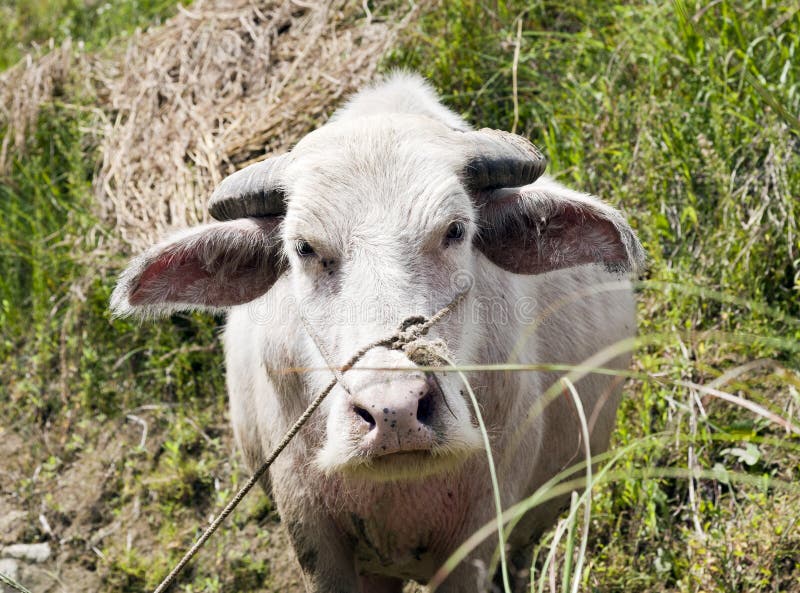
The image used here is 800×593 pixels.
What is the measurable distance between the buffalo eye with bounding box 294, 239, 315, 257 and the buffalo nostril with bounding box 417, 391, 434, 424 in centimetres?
83

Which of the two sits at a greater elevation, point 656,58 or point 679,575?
point 656,58

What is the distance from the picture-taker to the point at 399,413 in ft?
9.82

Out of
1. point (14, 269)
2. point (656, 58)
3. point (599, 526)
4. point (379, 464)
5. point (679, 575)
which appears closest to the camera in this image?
point (379, 464)

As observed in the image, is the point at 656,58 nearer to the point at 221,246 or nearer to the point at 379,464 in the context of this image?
the point at 221,246

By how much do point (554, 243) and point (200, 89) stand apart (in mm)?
4124

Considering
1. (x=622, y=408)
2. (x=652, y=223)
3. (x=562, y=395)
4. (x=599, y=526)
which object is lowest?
(x=599, y=526)

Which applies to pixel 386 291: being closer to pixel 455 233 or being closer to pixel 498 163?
pixel 455 233

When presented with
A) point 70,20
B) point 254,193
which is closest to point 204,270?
point 254,193

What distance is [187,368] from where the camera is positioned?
261 inches

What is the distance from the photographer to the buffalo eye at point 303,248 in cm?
367

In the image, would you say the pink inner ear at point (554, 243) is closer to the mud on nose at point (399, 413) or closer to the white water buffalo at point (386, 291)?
the white water buffalo at point (386, 291)

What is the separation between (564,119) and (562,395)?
8.08ft

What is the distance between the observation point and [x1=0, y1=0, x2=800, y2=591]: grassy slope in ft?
16.7

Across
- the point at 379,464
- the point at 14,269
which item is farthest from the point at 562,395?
the point at 14,269
